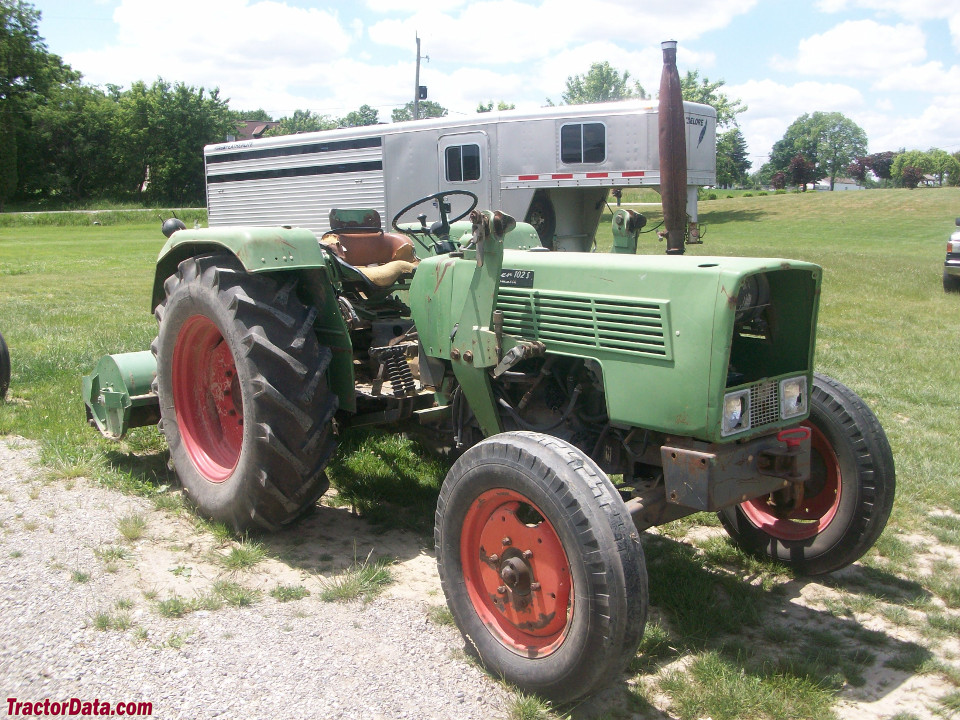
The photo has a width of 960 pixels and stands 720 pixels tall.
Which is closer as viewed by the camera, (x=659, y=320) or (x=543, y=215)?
(x=659, y=320)

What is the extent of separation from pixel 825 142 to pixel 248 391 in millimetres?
108995

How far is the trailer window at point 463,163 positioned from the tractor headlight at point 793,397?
1204 cm

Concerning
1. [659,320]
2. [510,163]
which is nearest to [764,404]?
[659,320]

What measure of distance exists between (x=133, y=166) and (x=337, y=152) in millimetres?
37040

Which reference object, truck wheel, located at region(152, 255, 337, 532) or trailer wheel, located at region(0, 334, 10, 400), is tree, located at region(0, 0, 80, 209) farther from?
truck wheel, located at region(152, 255, 337, 532)

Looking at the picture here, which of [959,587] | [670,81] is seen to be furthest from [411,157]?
[959,587]

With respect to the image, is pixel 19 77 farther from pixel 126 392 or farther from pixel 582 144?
pixel 126 392

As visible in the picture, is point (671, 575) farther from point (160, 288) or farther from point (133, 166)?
point (133, 166)

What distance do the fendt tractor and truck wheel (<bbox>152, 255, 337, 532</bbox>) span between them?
0.01m

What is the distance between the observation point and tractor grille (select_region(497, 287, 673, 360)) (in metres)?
2.87

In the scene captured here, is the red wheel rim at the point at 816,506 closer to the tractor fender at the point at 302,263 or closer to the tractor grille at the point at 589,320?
the tractor grille at the point at 589,320

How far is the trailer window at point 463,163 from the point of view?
14555 mm

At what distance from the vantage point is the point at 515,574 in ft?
9.05

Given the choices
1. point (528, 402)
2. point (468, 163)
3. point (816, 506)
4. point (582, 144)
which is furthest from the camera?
point (468, 163)
